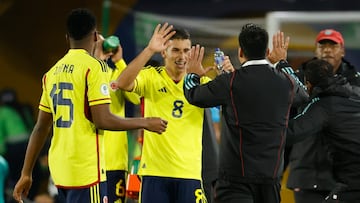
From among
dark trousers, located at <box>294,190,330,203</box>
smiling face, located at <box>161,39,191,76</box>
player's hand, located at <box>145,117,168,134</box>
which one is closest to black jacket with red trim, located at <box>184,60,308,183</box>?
player's hand, located at <box>145,117,168,134</box>

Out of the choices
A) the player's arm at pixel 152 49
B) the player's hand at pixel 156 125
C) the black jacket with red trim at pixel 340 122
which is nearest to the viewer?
the player's hand at pixel 156 125

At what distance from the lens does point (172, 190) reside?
7.86 metres

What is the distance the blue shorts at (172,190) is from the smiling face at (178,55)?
90 cm

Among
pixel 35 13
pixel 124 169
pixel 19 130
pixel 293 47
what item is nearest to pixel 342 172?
pixel 124 169

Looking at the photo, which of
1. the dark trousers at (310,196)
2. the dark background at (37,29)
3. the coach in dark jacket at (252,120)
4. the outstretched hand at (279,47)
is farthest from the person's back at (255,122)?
the dark background at (37,29)

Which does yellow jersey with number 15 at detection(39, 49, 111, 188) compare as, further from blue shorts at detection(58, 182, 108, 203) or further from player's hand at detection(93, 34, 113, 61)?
player's hand at detection(93, 34, 113, 61)

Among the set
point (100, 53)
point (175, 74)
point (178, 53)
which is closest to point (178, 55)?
point (178, 53)

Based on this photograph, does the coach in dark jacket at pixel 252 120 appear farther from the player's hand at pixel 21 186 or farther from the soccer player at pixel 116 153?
the soccer player at pixel 116 153

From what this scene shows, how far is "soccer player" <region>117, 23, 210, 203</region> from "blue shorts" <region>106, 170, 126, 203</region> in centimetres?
67

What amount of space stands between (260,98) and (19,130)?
8.94 metres

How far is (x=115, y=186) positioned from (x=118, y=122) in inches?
75.2

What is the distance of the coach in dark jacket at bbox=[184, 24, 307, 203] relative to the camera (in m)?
6.96

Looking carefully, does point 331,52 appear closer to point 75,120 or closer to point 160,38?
point 160,38

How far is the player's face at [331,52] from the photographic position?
8845mm
